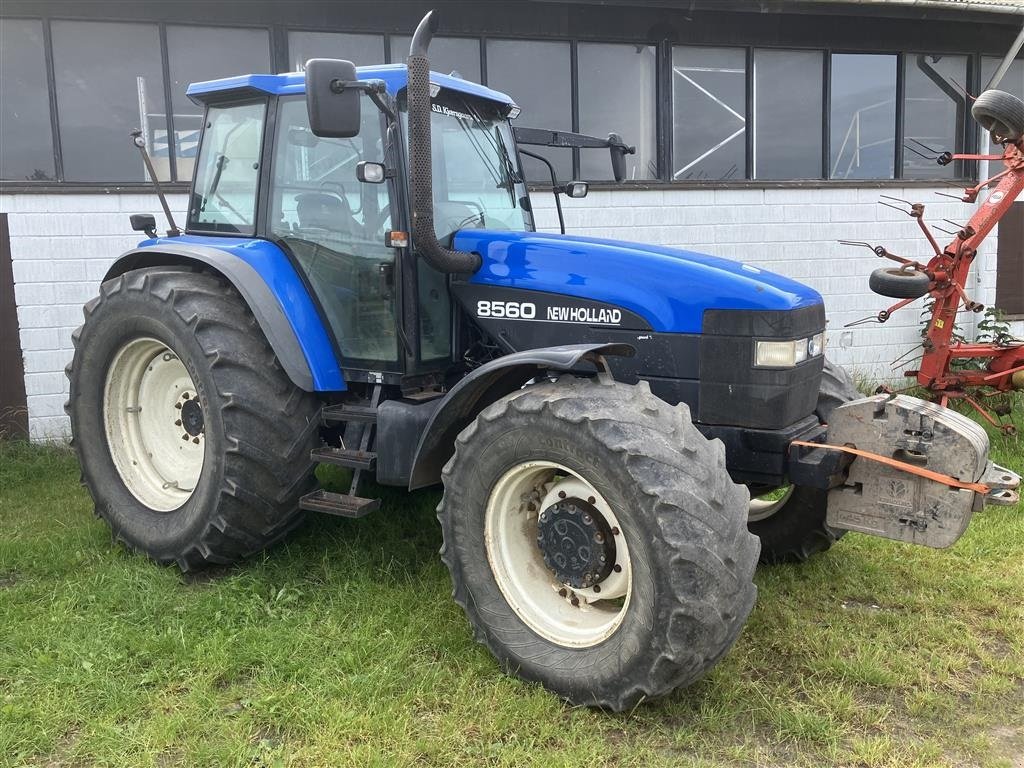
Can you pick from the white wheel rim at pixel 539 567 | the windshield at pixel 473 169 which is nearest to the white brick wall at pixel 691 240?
the windshield at pixel 473 169

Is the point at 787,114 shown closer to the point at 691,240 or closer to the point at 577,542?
the point at 691,240

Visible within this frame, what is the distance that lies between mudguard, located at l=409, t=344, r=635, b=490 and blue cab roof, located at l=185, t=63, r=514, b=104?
4.40ft

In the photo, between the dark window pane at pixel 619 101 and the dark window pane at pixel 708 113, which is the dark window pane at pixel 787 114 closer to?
the dark window pane at pixel 708 113

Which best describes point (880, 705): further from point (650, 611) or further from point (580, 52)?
point (580, 52)

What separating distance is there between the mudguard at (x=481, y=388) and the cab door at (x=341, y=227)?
512 millimetres

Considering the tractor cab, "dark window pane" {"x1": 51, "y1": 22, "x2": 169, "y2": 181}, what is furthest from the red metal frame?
"dark window pane" {"x1": 51, "y1": 22, "x2": 169, "y2": 181}

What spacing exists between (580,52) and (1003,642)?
604 centimetres

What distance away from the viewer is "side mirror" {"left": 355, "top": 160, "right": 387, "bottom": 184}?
3.47 meters

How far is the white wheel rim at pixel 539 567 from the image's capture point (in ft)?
9.56

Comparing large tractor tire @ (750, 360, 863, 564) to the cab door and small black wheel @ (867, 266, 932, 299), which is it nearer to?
small black wheel @ (867, 266, 932, 299)

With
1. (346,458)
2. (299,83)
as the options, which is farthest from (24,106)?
(346,458)

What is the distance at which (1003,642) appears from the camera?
3438mm

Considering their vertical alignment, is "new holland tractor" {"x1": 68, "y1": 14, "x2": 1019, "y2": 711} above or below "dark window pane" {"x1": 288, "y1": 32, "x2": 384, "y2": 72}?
below

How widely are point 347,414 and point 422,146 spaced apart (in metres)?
1.27
